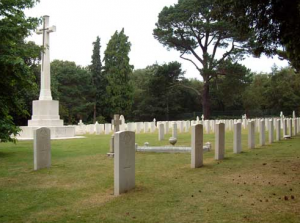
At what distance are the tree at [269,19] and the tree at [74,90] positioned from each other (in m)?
36.5

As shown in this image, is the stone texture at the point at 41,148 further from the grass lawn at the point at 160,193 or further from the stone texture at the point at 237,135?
the stone texture at the point at 237,135

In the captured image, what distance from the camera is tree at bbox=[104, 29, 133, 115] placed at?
43875mm

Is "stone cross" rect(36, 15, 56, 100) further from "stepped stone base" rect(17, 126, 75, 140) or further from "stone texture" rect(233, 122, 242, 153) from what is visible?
"stone texture" rect(233, 122, 242, 153)

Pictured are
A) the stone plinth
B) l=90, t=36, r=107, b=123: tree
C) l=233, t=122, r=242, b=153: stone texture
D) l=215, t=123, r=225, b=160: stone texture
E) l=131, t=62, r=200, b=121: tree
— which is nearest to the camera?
l=215, t=123, r=225, b=160: stone texture

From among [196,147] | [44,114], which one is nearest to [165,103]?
[44,114]

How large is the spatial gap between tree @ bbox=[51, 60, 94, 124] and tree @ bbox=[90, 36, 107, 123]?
0.78 meters

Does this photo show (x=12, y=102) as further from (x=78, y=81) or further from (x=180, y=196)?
(x=78, y=81)

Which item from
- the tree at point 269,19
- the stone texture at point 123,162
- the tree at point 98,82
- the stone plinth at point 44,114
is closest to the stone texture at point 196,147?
the stone texture at point 123,162

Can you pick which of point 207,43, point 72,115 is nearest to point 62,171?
point 207,43

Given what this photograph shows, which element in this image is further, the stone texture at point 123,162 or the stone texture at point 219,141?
the stone texture at point 219,141

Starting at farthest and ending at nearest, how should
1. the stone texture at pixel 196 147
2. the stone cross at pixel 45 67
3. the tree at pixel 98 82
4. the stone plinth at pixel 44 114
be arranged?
the tree at pixel 98 82 → the stone cross at pixel 45 67 → the stone plinth at pixel 44 114 → the stone texture at pixel 196 147

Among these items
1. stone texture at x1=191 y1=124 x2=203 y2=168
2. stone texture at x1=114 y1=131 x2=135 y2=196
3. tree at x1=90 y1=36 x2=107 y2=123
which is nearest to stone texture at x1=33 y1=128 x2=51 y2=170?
stone texture at x1=114 y1=131 x2=135 y2=196

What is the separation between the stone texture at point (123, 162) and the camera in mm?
6184

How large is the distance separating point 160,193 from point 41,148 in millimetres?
4804
